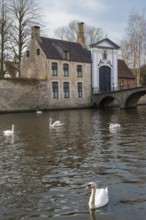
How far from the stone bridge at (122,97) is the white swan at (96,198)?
1090 inches

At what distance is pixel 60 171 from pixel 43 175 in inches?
18.3

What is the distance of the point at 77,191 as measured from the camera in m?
6.73

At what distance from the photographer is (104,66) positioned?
42625 mm

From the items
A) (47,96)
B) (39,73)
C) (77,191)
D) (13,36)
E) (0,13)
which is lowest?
(77,191)

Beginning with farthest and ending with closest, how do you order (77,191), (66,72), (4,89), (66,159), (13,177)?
(66,72)
(4,89)
(66,159)
(13,177)
(77,191)

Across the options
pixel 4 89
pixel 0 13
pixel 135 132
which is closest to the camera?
pixel 135 132

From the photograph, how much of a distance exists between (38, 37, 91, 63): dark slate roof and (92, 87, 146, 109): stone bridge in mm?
4904

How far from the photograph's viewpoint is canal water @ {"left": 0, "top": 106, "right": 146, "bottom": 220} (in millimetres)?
5770

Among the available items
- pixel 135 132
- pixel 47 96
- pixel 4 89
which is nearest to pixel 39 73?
pixel 47 96

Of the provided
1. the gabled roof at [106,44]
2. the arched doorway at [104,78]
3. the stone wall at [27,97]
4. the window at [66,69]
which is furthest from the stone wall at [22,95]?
the gabled roof at [106,44]

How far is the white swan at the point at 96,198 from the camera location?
19.0 feet

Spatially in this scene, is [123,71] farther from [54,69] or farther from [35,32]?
[35,32]

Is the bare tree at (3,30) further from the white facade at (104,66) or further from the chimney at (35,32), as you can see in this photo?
the white facade at (104,66)

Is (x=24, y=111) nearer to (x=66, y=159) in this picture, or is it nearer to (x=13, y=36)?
(x=13, y=36)
